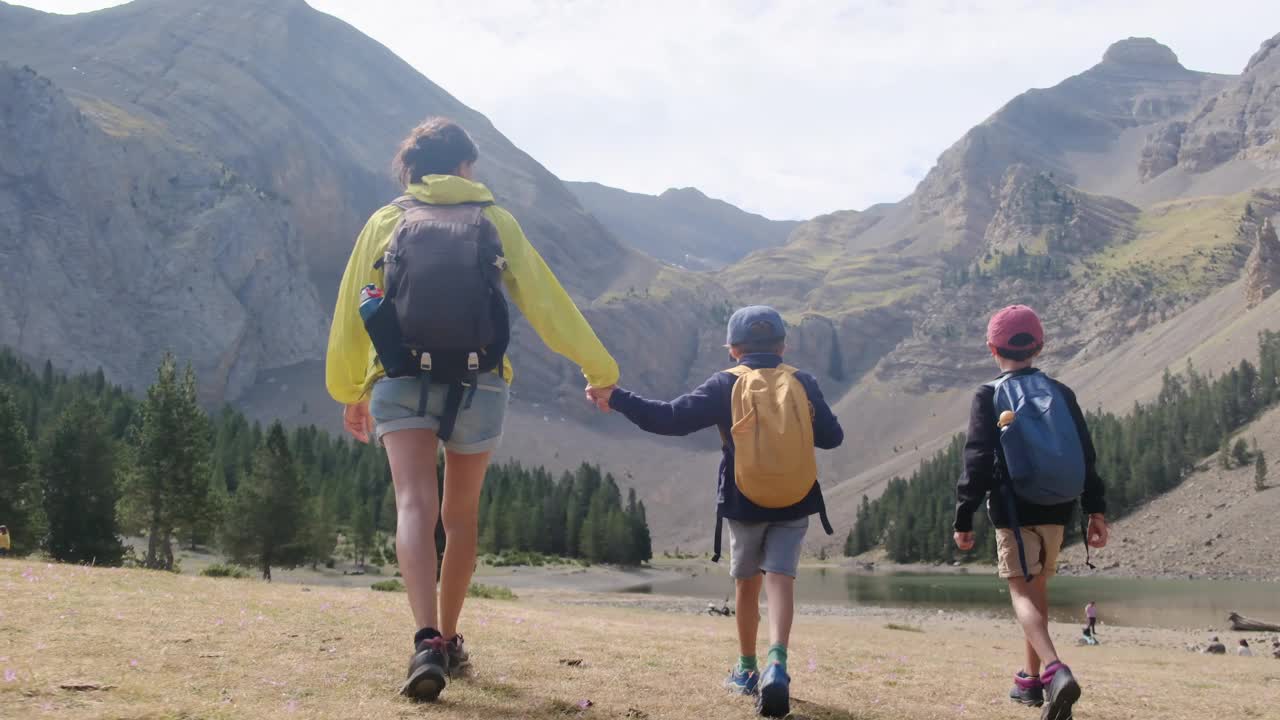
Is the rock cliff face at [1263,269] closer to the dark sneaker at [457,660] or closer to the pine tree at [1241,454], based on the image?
the pine tree at [1241,454]

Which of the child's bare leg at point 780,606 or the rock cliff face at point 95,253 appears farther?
the rock cliff face at point 95,253

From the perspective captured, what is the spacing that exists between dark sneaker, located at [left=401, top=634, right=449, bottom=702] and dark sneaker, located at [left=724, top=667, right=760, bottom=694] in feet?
7.12

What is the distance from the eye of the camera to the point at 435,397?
19.9 ft

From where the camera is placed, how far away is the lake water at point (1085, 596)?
170 feet

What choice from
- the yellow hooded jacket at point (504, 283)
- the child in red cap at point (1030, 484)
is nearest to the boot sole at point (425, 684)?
the yellow hooded jacket at point (504, 283)

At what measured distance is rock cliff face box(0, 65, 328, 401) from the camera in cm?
17000

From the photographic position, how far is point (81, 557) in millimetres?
43156

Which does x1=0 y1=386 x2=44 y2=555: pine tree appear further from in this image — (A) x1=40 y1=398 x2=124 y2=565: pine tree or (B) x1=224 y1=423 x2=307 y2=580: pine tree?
(B) x1=224 y1=423 x2=307 y2=580: pine tree

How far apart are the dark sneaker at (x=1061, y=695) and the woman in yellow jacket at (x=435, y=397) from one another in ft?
11.8

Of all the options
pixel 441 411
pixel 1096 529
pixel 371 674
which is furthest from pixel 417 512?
pixel 1096 529

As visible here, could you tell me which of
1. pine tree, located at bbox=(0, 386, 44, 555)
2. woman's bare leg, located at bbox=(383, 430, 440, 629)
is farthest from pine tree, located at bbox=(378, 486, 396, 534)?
woman's bare leg, located at bbox=(383, 430, 440, 629)

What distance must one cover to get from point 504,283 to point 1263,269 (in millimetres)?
215575

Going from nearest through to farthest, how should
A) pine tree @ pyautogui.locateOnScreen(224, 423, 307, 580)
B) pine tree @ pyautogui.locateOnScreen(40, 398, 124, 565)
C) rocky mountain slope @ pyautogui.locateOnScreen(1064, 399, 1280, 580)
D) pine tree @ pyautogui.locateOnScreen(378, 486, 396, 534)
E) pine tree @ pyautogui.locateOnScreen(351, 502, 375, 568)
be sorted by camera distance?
pine tree @ pyautogui.locateOnScreen(40, 398, 124, 565) → pine tree @ pyautogui.locateOnScreen(224, 423, 307, 580) → pine tree @ pyautogui.locateOnScreen(351, 502, 375, 568) → pine tree @ pyautogui.locateOnScreen(378, 486, 396, 534) → rocky mountain slope @ pyautogui.locateOnScreen(1064, 399, 1280, 580)

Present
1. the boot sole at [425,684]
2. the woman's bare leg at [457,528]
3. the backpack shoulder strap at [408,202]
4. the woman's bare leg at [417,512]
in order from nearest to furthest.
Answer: the boot sole at [425,684] < the woman's bare leg at [417,512] < the woman's bare leg at [457,528] < the backpack shoulder strap at [408,202]
